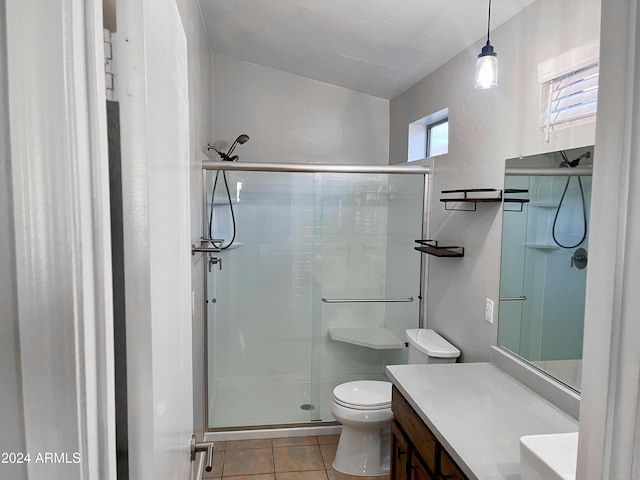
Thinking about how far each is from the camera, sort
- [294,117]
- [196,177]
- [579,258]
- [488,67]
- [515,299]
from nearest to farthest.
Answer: [579,258], [488,67], [515,299], [196,177], [294,117]

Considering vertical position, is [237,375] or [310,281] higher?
[310,281]

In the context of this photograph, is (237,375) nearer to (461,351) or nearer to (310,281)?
(310,281)

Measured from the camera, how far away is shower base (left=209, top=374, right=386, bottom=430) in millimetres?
2992

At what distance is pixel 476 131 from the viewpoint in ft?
7.34

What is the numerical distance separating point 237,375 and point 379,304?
1234mm

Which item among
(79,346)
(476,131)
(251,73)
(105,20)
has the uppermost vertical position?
(251,73)

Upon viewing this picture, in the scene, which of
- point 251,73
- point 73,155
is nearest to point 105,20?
point 73,155

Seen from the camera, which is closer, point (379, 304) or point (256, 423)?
point (256, 423)

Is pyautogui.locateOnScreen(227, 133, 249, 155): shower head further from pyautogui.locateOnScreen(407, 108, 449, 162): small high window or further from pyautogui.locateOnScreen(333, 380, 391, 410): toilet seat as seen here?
pyautogui.locateOnScreen(333, 380, 391, 410): toilet seat

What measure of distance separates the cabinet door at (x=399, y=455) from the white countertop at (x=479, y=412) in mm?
241

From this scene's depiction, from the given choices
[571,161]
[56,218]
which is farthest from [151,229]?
[571,161]

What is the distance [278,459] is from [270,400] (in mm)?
506

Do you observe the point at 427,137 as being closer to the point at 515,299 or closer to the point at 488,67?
the point at 488,67

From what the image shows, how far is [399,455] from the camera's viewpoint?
192cm
